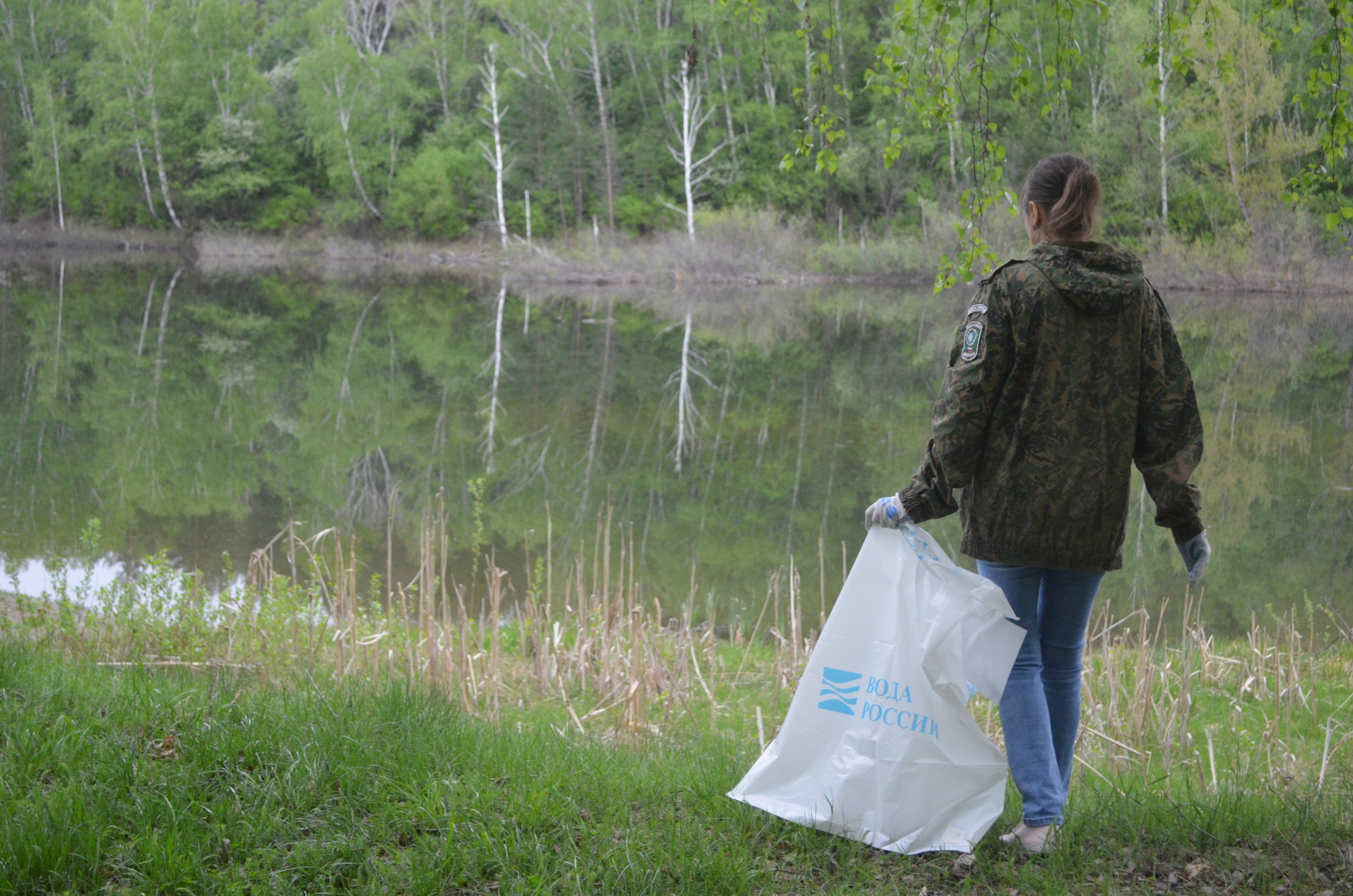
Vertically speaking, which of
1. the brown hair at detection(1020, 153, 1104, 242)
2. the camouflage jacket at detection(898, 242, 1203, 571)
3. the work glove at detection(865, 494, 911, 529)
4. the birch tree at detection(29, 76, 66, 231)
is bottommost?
the work glove at detection(865, 494, 911, 529)

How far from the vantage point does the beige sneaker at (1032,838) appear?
291cm

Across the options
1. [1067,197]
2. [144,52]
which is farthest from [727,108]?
[1067,197]

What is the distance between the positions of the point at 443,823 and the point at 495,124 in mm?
41653

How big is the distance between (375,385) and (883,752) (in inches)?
568

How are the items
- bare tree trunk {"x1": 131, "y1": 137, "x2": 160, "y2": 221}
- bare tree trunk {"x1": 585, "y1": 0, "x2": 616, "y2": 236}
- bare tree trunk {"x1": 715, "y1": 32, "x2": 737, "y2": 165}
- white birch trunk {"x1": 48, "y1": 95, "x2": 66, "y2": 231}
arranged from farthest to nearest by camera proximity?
1. bare tree trunk {"x1": 131, "y1": 137, "x2": 160, "y2": 221}
2. white birch trunk {"x1": 48, "y1": 95, "x2": 66, "y2": 231}
3. bare tree trunk {"x1": 715, "y1": 32, "x2": 737, "y2": 165}
4. bare tree trunk {"x1": 585, "y1": 0, "x2": 616, "y2": 236}

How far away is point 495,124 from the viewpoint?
4200 centimetres

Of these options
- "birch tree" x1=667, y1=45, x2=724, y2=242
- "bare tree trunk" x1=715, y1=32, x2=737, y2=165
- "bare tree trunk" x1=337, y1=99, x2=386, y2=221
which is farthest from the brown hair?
"bare tree trunk" x1=337, y1=99, x2=386, y2=221

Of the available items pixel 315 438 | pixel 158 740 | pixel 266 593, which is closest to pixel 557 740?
pixel 158 740

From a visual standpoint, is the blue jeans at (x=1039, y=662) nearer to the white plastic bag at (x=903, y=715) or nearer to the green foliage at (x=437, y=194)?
the white plastic bag at (x=903, y=715)

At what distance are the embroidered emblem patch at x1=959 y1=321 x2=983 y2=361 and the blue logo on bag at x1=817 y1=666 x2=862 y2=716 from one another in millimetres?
881

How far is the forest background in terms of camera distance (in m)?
35.9

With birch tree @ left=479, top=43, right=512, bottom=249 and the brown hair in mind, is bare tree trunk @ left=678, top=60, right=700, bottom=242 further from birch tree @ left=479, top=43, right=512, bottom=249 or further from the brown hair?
the brown hair

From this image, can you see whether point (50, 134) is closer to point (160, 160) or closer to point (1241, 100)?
point (160, 160)

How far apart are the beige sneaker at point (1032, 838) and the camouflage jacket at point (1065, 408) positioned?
70cm
